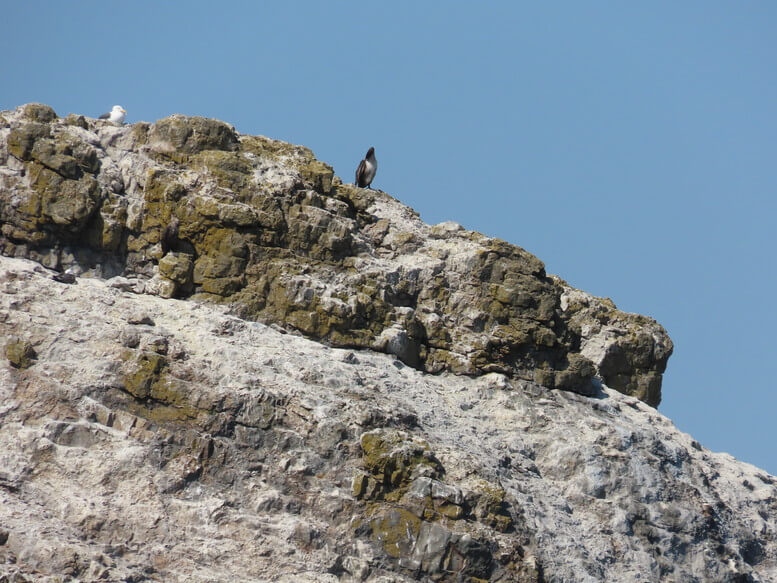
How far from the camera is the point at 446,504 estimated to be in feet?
63.4

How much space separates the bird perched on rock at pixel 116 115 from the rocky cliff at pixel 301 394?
2.38 ft

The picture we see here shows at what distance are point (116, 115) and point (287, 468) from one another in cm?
1188

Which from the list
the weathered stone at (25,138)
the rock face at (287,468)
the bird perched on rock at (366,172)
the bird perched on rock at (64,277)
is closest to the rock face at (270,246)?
the weathered stone at (25,138)

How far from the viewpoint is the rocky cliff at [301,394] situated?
59.6ft

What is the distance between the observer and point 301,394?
2016 cm

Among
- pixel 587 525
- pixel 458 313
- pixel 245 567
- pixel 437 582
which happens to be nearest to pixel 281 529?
pixel 245 567

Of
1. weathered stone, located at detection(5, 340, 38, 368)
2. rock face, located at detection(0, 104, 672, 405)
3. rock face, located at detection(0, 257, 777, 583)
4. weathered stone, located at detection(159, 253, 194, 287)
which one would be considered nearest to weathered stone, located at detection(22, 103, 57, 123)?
rock face, located at detection(0, 104, 672, 405)

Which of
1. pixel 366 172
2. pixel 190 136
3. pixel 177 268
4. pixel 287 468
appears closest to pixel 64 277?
pixel 177 268

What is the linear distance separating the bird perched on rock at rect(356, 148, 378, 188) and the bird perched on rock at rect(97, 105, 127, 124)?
6.61 m

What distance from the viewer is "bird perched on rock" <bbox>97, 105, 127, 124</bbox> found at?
2683 centimetres

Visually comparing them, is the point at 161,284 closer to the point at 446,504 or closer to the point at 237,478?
the point at 237,478

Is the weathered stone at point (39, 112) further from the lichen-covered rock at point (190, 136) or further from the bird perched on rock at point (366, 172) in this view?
the bird perched on rock at point (366, 172)

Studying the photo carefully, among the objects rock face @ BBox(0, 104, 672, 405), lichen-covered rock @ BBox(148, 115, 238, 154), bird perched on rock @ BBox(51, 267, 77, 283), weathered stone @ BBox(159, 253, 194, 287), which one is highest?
lichen-covered rock @ BBox(148, 115, 238, 154)

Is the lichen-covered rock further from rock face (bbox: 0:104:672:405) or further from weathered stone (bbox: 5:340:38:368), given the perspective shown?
weathered stone (bbox: 5:340:38:368)
